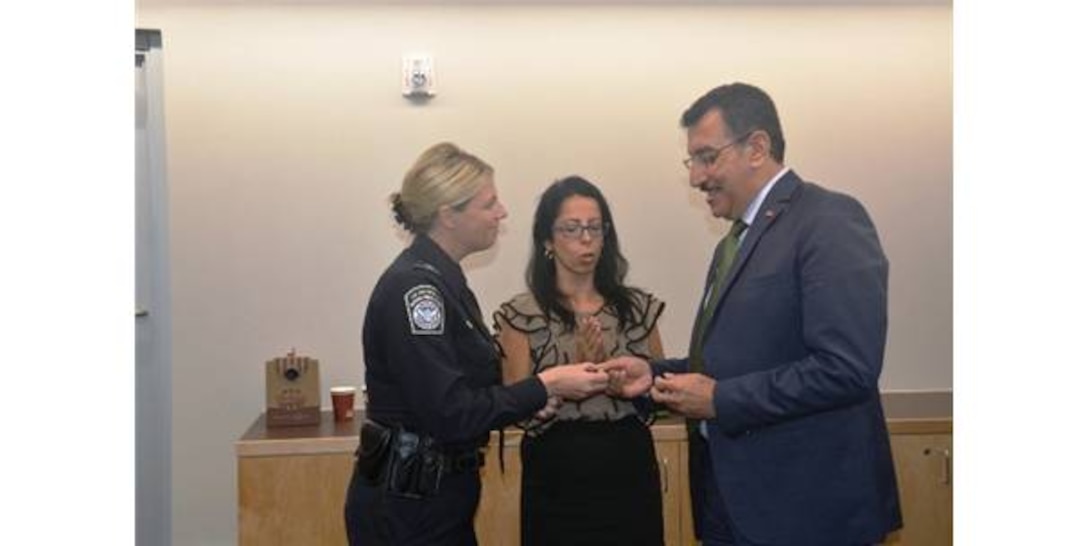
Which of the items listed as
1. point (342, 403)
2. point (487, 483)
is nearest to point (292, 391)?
point (342, 403)

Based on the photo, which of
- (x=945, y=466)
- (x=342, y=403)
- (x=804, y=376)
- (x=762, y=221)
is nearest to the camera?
(x=804, y=376)

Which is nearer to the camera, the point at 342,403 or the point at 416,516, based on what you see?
the point at 416,516

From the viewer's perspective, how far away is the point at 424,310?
221cm

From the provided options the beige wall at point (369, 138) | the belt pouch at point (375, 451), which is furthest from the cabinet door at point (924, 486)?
the belt pouch at point (375, 451)

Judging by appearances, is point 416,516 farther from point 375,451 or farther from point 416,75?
point 416,75

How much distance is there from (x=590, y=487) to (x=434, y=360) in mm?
637

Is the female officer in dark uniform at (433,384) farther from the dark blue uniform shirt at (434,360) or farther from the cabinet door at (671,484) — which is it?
the cabinet door at (671,484)

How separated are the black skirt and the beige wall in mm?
1508

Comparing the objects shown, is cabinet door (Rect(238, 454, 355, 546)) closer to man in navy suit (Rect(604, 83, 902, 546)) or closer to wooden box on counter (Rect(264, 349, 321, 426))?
wooden box on counter (Rect(264, 349, 321, 426))

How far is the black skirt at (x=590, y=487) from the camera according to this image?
263 centimetres

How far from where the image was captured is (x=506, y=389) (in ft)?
7.58
